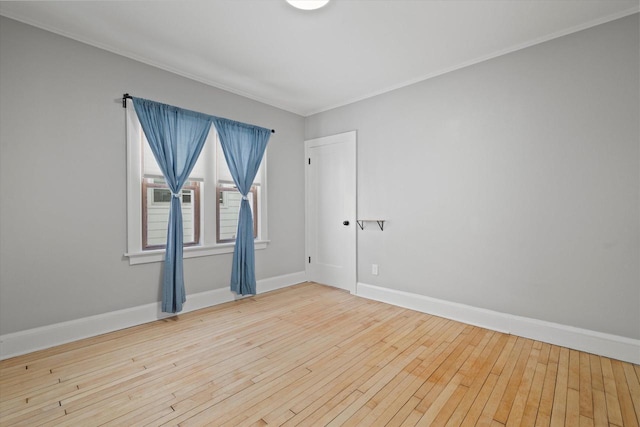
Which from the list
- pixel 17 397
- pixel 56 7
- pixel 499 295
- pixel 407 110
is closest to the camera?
pixel 17 397

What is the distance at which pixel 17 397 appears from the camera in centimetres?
199

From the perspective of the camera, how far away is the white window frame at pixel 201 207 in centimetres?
312

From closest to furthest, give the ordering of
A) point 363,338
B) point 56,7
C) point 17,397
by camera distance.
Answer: point 17,397 < point 56,7 < point 363,338

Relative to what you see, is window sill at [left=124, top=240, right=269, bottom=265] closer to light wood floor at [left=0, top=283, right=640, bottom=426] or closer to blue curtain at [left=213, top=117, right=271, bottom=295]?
blue curtain at [left=213, top=117, right=271, bottom=295]

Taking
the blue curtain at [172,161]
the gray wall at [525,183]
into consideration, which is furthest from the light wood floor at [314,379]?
the gray wall at [525,183]

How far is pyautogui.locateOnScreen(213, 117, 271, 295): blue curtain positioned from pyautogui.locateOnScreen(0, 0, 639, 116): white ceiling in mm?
720

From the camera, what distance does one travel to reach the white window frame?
312 centimetres

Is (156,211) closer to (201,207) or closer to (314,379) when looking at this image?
(201,207)

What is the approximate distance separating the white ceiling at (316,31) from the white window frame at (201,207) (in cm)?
73

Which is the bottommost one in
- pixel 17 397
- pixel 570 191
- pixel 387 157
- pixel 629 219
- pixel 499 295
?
pixel 17 397

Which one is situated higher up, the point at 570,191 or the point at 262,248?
the point at 570,191

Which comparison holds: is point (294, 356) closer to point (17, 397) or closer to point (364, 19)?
point (17, 397)

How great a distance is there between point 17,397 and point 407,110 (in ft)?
14.6

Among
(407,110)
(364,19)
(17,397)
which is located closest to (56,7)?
(364,19)
